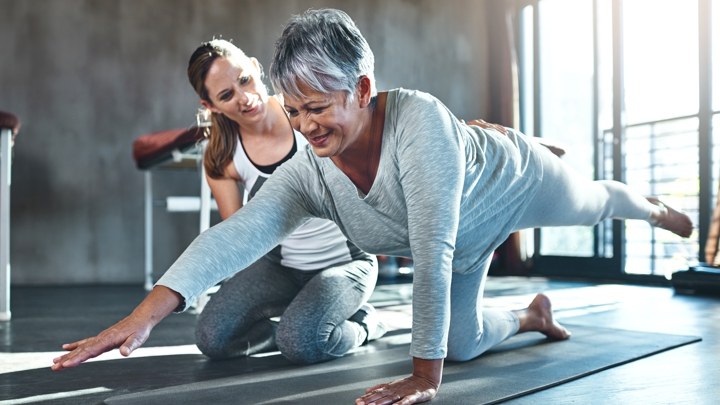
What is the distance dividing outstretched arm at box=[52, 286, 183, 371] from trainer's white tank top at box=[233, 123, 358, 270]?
0.73 metres

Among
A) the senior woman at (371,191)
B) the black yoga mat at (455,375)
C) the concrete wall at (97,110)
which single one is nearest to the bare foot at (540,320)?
the black yoga mat at (455,375)

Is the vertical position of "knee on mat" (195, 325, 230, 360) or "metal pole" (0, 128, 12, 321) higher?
"metal pole" (0, 128, 12, 321)

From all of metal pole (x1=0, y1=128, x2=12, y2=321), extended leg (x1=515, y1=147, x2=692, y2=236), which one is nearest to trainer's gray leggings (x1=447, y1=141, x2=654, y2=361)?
extended leg (x1=515, y1=147, x2=692, y2=236)

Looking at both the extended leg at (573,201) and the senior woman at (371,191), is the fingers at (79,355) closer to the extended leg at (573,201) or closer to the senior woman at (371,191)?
the senior woman at (371,191)

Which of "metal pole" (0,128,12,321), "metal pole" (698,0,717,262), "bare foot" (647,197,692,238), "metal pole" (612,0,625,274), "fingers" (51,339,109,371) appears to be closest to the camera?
"fingers" (51,339,109,371)

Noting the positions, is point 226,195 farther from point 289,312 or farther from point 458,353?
point 458,353

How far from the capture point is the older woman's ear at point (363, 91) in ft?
3.53

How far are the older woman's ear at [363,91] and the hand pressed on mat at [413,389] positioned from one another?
1.58 ft

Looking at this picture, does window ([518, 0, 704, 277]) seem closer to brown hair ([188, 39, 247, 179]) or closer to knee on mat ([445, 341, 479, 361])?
knee on mat ([445, 341, 479, 361])

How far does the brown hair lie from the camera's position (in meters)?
1.66

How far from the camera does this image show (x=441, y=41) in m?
4.87

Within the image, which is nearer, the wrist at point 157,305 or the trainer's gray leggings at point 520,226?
the wrist at point 157,305

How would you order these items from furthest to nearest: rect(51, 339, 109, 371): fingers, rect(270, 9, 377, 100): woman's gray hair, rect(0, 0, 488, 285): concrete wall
A: rect(0, 0, 488, 285): concrete wall, rect(270, 9, 377, 100): woman's gray hair, rect(51, 339, 109, 371): fingers

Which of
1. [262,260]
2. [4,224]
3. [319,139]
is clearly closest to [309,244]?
[262,260]
